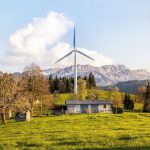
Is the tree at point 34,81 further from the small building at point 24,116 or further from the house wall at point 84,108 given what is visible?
the house wall at point 84,108

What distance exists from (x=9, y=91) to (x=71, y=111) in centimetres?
6425

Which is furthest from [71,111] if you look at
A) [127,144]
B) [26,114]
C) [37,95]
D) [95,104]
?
[127,144]

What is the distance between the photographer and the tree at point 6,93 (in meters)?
82.2

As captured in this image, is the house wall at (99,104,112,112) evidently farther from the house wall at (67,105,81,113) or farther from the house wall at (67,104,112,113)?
the house wall at (67,105,81,113)

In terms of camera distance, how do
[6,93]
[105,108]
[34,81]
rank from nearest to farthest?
[6,93], [34,81], [105,108]

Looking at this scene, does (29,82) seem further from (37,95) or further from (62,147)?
(62,147)

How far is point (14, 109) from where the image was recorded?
84.8 metres

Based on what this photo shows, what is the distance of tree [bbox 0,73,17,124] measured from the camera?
82188mm

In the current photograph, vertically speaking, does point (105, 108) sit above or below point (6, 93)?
below

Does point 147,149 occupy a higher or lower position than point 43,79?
lower

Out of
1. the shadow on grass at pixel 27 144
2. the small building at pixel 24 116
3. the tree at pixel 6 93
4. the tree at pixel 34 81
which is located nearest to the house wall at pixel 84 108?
the tree at pixel 34 81

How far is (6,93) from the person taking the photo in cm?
8269

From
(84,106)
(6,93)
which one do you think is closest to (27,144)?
(6,93)

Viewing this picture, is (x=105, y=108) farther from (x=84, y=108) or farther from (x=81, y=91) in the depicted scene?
(x=81, y=91)
